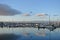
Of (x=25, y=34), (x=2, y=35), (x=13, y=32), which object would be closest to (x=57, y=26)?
(x=25, y=34)

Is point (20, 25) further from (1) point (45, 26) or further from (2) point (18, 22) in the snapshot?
(1) point (45, 26)

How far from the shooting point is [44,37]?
411cm

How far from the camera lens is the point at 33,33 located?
4.09m

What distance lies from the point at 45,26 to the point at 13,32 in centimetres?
81

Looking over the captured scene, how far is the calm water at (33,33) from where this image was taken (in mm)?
4070

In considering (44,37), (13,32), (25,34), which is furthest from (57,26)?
(13,32)

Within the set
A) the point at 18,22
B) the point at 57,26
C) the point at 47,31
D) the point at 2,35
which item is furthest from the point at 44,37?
the point at 2,35

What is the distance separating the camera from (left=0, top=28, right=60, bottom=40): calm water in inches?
160

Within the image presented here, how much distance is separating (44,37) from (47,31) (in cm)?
17

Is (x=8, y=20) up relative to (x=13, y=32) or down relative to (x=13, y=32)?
up

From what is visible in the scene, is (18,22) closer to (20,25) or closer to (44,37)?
(20,25)

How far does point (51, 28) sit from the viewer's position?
4.07 m

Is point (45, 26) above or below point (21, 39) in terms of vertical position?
above

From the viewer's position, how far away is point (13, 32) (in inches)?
163
